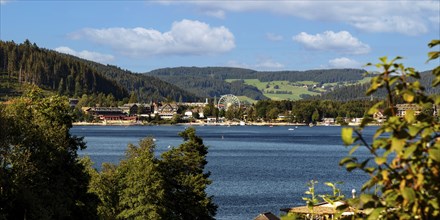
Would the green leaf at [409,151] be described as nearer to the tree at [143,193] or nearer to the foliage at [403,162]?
the foliage at [403,162]

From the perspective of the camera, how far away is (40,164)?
29578mm

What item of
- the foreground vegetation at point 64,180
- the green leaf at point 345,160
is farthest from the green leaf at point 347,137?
the foreground vegetation at point 64,180

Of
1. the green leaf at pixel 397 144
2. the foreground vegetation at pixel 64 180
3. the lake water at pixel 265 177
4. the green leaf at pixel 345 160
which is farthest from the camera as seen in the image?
the lake water at pixel 265 177

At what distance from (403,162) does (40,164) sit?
27.4 meters

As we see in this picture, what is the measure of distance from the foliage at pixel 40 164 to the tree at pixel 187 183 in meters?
5.59

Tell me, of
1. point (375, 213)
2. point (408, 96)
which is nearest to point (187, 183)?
point (408, 96)

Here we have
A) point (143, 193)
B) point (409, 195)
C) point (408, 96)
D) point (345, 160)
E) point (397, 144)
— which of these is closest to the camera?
point (409, 195)

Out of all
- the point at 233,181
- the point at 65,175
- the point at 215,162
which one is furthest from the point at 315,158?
the point at 65,175

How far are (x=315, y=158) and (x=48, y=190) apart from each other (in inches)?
3470

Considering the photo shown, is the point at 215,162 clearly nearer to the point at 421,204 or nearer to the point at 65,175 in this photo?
the point at 65,175

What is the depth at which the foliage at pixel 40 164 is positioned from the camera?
89.7ft

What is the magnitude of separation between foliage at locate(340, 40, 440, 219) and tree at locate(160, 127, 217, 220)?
32.2m

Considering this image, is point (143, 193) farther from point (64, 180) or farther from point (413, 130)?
point (413, 130)

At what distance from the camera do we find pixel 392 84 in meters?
3.73
